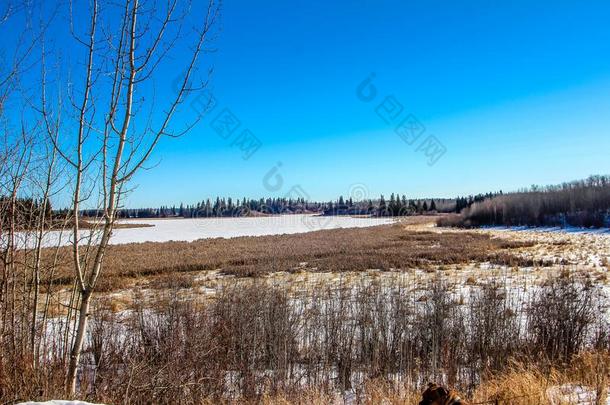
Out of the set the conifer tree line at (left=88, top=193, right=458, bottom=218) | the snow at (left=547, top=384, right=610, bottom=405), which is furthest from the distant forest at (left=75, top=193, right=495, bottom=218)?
the snow at (left=547, top=384, right=610, bottom=405)

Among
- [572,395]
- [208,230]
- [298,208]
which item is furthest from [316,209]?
[572,395]

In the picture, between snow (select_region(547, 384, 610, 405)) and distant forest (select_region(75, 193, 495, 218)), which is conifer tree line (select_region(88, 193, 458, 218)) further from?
snow (select_region(547, 384, 610, 405))

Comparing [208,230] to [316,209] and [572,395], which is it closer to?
[572,395]

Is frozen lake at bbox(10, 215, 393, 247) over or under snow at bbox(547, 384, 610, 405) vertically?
under

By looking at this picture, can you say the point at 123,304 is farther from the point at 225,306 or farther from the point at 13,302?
the point at 13,302

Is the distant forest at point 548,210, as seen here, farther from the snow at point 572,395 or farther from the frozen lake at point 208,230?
the snow at point 572,395

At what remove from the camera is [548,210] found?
2616 inches

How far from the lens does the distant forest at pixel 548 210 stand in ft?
190

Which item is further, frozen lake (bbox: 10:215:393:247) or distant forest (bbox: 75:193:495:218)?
distant forest (bbox: 75:193:495:218)

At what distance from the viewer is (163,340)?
6.34 m

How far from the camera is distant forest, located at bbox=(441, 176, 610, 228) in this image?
58050 mm

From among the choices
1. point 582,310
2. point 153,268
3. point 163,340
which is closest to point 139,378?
point 163,340

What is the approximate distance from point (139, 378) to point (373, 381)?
3745 mm

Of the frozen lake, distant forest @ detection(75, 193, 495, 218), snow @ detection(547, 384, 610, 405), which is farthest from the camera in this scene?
distant forest @ detection(75, 193, 495, 218)
